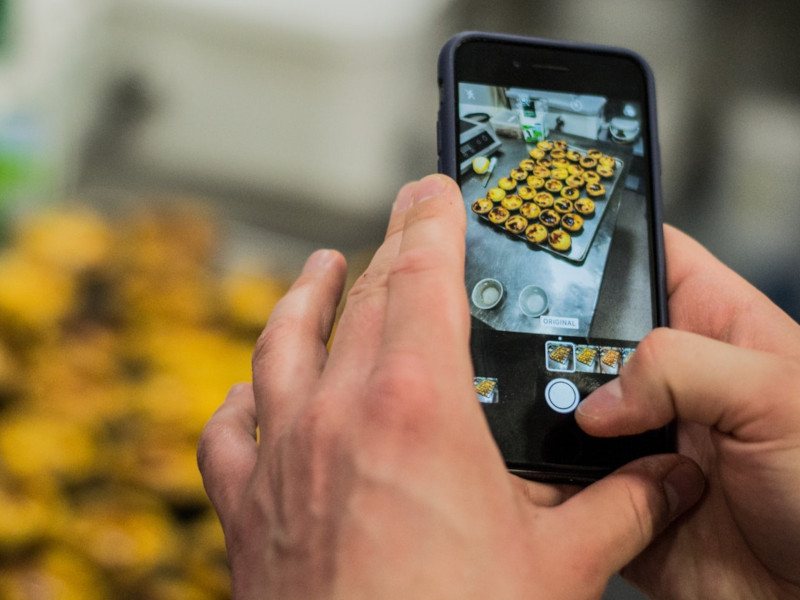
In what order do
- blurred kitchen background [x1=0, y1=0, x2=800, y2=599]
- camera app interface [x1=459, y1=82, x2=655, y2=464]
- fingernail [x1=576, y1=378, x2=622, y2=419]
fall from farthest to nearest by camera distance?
1. blurred kitchen background [x1=0, y1=0, x2=800, y2=599]
2. camera app interface [x1=459, y1=82, x2=655, y2=464]
3. fingernail [x1=576, y1=378, x2=622, y2=419]

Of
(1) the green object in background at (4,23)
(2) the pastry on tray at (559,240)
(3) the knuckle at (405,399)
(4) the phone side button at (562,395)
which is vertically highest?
(1) the green object in background at (4,23)

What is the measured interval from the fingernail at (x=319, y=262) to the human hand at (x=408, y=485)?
0.46 ft

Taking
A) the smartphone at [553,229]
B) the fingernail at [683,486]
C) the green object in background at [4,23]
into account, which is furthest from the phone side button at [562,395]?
the green object in background at [4,23]

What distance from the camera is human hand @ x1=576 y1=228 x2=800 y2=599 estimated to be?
1.66 feet

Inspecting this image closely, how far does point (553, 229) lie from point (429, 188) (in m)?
0.20

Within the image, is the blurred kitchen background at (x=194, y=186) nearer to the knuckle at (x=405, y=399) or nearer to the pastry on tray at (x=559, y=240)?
the pastry on tray at (x=559, y=240)

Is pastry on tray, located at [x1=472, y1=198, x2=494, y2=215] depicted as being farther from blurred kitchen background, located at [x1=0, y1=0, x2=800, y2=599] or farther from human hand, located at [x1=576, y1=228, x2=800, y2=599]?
blurred kitchen background, located at [x1=0, y1=0, x2=800, y2=599]

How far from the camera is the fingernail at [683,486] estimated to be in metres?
0.56

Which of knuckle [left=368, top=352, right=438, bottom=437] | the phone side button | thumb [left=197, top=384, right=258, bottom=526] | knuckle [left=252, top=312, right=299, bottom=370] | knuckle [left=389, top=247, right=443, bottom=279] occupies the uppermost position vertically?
knuckle [left=389, top=247, right=443, bottom=279]

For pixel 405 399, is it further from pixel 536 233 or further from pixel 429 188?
pixel 536 233

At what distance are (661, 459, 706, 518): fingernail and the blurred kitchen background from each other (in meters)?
0.70

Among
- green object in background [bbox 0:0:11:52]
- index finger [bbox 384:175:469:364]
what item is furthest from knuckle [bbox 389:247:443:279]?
green object in background [bbox 0:0:11:52]

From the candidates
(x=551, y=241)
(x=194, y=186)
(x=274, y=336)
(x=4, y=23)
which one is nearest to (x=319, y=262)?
(x=274, y=336)

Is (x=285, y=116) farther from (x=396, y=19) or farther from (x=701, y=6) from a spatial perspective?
(x=701, y=6)
